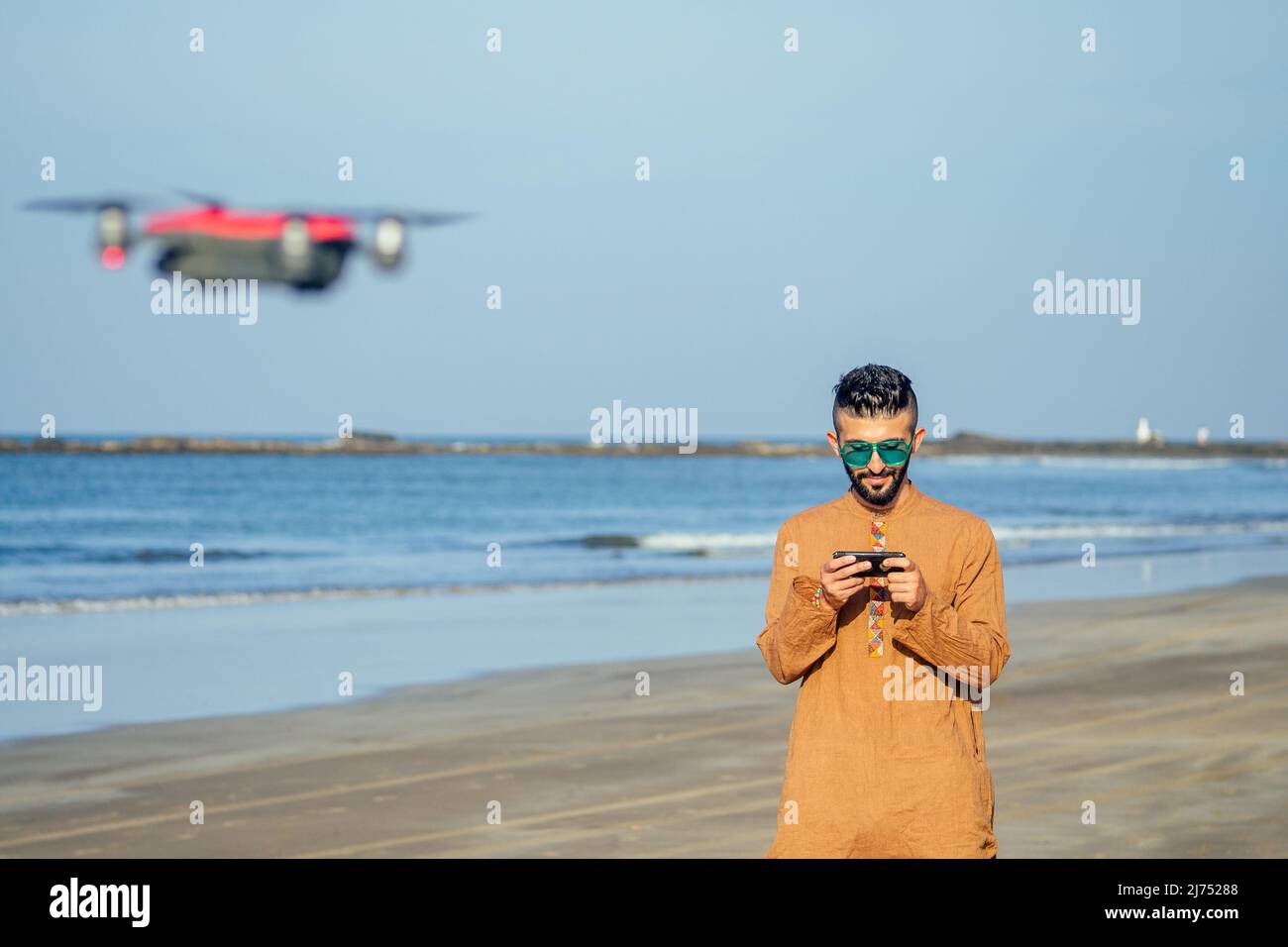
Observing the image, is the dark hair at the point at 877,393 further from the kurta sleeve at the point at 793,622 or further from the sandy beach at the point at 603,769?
the sandy beach at the point at 603,769

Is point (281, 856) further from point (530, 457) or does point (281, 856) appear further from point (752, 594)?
point (530, 457)

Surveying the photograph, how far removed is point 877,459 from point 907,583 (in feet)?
1.08

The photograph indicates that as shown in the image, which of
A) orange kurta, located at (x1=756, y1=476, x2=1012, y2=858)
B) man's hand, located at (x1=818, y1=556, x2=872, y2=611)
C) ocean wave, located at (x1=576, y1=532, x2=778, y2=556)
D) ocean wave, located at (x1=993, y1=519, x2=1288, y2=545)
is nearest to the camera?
man's hand, located at (x1=818, y1=556, x2=872, y2=611)

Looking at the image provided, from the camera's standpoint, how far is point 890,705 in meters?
3.36

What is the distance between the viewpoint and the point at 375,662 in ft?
47.6

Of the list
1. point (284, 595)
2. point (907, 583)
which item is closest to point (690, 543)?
point (284, 595)

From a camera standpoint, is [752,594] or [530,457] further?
[530,457]

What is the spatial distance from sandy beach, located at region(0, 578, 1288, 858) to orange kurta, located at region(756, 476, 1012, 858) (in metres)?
4.27

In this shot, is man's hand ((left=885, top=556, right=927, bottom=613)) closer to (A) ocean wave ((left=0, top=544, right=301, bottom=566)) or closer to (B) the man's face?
(B) the man's face

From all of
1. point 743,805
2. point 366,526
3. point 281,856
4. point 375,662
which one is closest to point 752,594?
point 375,662

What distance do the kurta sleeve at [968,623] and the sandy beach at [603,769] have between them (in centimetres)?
442

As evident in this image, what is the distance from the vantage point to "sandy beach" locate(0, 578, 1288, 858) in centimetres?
791

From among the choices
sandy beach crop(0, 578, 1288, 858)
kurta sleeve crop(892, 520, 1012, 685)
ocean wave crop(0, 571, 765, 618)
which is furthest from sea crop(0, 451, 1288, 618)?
kurta sleeve crop(892, 520, 1012, 685)
